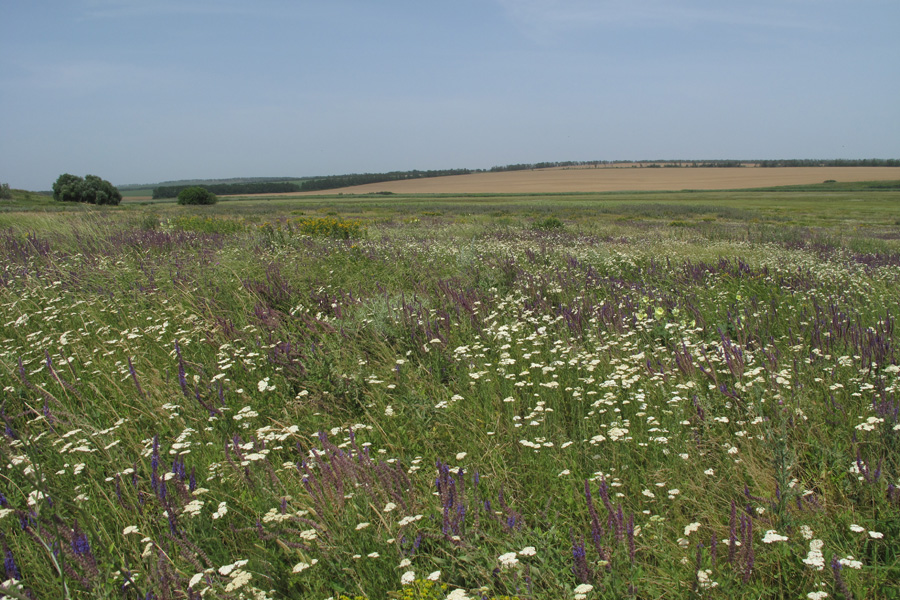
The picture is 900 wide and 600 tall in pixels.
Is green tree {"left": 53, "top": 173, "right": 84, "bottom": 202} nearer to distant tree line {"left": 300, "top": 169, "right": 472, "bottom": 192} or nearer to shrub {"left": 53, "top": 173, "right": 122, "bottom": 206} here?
shrub {"left": 53, "top": 173, "right": 122, "bottom": 206}

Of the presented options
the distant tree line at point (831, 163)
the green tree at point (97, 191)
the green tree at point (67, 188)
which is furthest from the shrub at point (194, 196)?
the distant tree line at point (831, 163)

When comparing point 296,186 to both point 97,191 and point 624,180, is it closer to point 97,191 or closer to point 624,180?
point 97,191

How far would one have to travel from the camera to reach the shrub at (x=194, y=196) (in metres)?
86.2

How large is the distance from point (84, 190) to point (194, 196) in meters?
25.6

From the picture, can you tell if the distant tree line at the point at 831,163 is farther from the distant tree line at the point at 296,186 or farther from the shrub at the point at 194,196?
the shrub at the point at 194,196

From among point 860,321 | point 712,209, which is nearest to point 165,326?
point 860,321

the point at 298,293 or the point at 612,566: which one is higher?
the point at 298,293

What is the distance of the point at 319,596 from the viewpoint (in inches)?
81.0

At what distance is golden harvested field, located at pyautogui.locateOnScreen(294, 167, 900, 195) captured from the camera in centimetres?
10306

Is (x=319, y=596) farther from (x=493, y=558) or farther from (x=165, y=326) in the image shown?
(x=165, y=326)

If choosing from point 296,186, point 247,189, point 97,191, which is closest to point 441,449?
point 97,191

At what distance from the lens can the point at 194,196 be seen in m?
87.2

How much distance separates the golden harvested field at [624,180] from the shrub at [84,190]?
48912 mm

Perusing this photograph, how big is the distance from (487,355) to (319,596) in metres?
2.70
